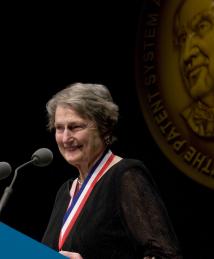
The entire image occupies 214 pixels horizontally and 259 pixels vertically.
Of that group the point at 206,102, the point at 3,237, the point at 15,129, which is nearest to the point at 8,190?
the point at 3,237

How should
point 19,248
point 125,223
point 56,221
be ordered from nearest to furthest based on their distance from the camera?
point 19,248
point 125,223
point 56,221

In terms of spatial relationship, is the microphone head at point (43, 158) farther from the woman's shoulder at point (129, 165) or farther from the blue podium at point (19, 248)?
the blue podium at point (19, 248)

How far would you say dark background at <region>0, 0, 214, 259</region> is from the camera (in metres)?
3.82

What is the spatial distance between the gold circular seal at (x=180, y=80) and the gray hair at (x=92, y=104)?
1476mm

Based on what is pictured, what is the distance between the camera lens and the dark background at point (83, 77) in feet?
12.5

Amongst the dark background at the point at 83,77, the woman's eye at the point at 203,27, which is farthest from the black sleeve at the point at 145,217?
the woman's eye at the point at 203,27

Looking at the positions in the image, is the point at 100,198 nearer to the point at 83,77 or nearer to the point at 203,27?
the point at 83,77

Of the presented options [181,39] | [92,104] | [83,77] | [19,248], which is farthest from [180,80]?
[19,248]

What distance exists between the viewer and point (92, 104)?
2.41 meters

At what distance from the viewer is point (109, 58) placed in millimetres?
3875

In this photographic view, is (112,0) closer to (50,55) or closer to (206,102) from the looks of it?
(50,55)

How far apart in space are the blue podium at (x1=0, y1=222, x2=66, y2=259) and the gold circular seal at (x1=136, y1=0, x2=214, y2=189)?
7.39 ft

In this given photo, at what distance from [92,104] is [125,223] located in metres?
0.47

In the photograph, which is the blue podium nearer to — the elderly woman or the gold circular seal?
the elderly woman
